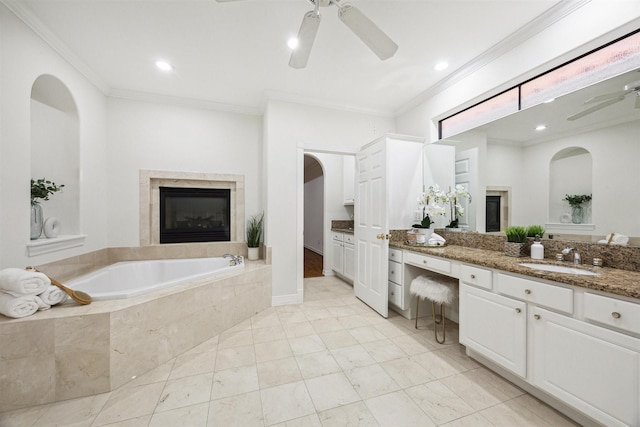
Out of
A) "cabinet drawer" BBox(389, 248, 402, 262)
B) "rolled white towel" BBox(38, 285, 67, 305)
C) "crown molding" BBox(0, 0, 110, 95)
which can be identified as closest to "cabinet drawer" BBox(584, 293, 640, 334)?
"cabinet drawer" BBox(389, 248, 402, 262)

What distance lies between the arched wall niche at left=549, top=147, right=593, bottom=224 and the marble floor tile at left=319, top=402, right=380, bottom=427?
6.32 feet

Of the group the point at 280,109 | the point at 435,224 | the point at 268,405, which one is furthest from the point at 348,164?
the point at 268,405

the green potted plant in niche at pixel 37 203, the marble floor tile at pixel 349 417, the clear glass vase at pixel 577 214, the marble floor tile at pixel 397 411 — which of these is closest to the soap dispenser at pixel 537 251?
the clear glass vase at pixel 577 214

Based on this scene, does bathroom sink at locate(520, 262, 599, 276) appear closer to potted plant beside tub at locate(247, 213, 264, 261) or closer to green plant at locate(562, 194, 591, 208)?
green plant at locate(562, 194, 591, 208)

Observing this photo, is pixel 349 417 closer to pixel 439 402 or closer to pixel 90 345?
pixel 439 402

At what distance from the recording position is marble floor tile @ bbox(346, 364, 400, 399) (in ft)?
5.17

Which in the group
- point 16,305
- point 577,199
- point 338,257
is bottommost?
point 338,257

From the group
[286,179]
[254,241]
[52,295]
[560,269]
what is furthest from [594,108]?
[52,295]

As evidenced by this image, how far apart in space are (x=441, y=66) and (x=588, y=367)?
2.52 meters

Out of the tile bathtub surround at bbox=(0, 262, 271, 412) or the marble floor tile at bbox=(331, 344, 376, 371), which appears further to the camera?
the marble floor tile at bbox=(331, 344, 376, 371)

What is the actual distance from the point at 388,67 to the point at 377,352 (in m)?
2.65

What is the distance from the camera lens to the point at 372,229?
110 inches

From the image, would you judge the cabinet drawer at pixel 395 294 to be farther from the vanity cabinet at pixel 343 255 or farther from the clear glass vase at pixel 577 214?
the clear glass vase at pixel 577 214

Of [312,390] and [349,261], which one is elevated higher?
[349,261]
